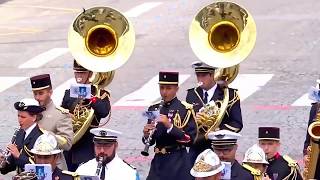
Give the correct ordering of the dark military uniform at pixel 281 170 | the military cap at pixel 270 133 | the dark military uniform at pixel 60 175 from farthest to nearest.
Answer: the military cap at pixel 270 133, the dark military uniform at pixel 281 170, the dark military uniform at pixel 60 175

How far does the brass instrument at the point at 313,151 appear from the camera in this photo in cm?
1248

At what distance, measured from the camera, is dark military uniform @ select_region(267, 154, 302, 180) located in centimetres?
1274

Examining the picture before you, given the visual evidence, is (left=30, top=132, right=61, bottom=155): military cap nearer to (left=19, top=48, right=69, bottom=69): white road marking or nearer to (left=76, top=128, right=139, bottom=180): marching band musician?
(left=76, top=128, right=139, bottom=180): marching band musician

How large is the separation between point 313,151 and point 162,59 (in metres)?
12.2

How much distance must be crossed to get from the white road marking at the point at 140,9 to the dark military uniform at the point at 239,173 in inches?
711

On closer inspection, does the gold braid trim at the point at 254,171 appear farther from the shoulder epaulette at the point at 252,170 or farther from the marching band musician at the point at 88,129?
the marching band musician at the point at 88,129

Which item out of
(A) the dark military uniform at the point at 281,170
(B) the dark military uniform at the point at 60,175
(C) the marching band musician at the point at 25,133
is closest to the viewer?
(B) the dark military uniform at the point at 60,175

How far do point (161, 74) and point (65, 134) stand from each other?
133 cm

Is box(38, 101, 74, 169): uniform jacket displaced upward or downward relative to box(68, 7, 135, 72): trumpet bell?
downward

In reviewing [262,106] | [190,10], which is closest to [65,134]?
[262,106]

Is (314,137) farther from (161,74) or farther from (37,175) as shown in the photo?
(37,175)

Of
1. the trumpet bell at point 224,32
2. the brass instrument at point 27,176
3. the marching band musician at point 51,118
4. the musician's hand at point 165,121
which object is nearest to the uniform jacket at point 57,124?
the marching band musician at point 51,118

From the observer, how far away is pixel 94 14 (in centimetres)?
1479

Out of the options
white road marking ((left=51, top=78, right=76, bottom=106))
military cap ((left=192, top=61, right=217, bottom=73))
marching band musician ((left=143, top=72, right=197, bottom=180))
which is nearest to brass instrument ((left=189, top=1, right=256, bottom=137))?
military cap ((left=192, top=61, right=217, bottom=73))
